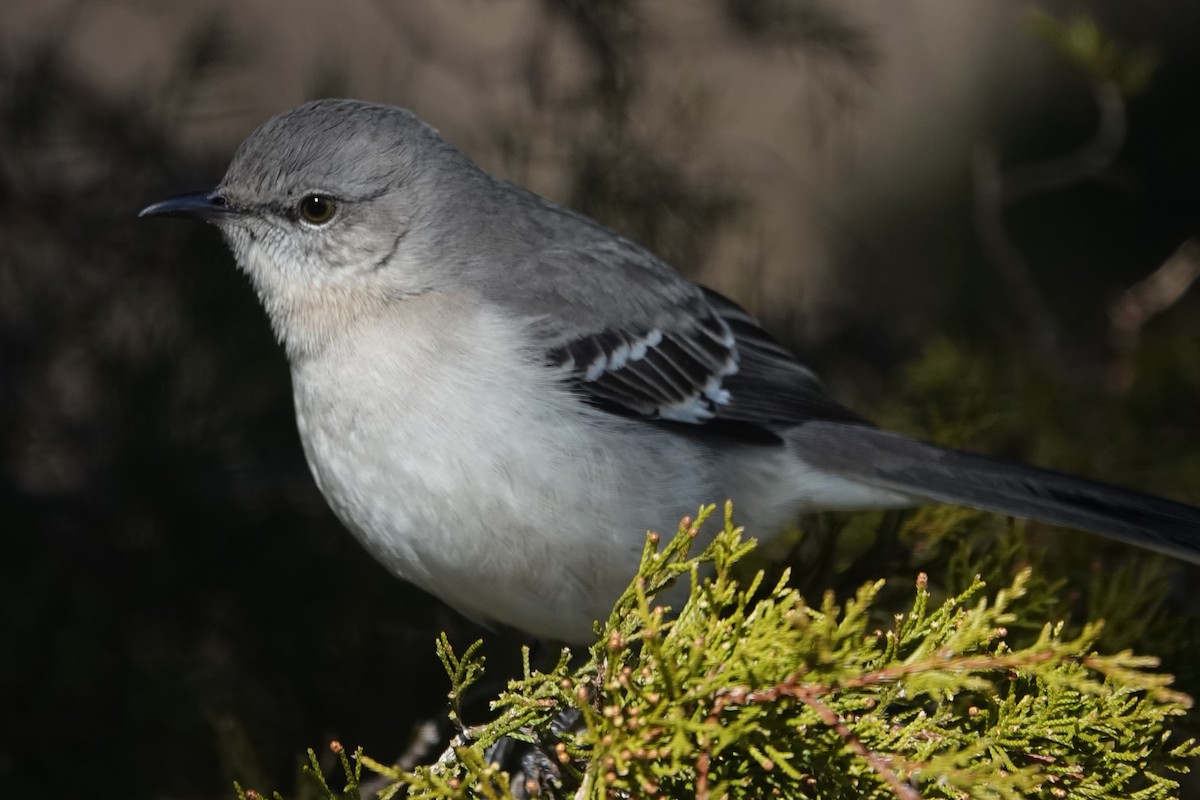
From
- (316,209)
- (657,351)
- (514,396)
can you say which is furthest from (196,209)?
(657,351)

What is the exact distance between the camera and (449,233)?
3.14 meters

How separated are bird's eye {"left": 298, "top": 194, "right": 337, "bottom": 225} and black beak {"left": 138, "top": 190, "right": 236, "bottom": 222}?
0.19 m

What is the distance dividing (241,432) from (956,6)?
19.7 ft

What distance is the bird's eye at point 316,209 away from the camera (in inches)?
119

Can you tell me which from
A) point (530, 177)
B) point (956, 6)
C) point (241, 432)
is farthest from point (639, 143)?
point (956, 6)

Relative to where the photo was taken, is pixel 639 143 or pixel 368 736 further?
pixel 639 143

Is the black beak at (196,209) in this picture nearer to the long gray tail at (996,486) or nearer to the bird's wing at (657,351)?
the bird's wing at (657,351)

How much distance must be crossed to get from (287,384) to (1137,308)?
8.88ft

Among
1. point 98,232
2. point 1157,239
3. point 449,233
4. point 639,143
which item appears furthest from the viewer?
point 1157,239

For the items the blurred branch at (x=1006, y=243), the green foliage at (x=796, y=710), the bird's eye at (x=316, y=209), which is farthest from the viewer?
the blurred branch at (x=1006, y=243)

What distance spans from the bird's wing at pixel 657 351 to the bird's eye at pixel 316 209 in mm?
505

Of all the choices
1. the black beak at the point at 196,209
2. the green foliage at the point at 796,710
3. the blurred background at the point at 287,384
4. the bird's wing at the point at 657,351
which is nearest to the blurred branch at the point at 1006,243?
the blurred background at the point at 287,384

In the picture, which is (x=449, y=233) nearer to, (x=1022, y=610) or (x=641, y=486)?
(x=641, y=486)

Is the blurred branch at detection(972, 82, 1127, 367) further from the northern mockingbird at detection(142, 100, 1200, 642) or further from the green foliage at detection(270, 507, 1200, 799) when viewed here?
the green foliage at detection(270, 507, 1200, 799)
